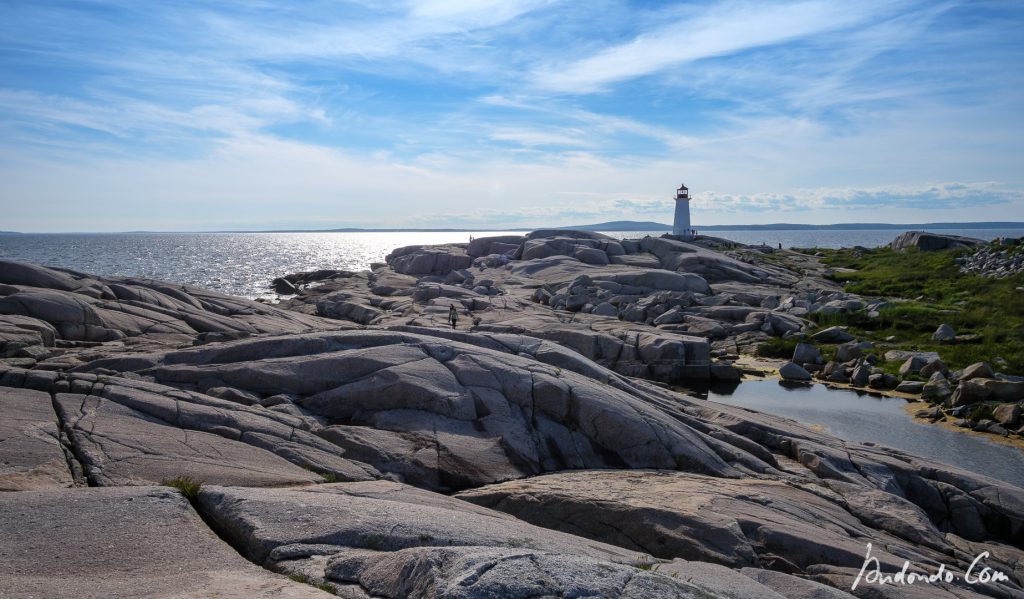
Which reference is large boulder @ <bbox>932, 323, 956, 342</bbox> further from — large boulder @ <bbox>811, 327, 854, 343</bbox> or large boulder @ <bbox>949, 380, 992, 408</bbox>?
large boulder @ <bbox>949, 380, 992, 408</bbox>

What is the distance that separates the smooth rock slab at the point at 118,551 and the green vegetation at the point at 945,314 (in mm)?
40200

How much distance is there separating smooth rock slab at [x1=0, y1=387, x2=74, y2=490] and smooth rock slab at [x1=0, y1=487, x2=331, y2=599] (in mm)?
1032

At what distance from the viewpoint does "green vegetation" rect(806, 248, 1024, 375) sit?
39.2 meters

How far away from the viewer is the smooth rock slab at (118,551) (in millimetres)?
6984

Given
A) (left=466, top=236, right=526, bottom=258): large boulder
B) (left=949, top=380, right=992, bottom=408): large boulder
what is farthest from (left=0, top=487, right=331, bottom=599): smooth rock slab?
(left=466, top=236, right=526, bottom=258): large boulder

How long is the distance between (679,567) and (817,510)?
300 inches

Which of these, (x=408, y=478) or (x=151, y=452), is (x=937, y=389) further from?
(x=151, y=452)

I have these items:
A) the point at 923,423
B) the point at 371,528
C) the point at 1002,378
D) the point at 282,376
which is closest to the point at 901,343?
the point at 1002,378

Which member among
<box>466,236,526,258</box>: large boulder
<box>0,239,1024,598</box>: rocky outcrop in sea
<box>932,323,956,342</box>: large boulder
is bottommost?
<box>932,323,956,342</box>: large boulder

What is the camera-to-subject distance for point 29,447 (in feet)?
36.6

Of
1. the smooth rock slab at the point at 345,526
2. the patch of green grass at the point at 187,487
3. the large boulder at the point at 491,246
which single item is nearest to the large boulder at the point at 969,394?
the smooth rock slab at the point at 345,526

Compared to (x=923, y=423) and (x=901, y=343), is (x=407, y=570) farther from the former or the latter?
(x=901, y=343)

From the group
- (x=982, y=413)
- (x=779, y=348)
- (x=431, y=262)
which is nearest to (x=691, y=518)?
(x=982, y=413)

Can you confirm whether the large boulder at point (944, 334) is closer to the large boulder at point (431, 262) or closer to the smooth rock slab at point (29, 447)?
the large boulder at point (431, 262)
